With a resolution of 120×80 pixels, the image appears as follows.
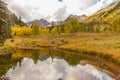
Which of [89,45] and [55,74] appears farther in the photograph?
[89,45]

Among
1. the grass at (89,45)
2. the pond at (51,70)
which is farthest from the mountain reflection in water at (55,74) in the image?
the grass at (89,45)

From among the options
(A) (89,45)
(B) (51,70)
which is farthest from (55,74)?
(A) (89,45)

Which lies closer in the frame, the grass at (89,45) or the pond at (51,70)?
the pond at (51,70)

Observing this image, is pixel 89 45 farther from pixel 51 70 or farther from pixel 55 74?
pixel 55 74

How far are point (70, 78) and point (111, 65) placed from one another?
15.0m

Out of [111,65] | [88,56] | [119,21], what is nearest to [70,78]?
[111,65]

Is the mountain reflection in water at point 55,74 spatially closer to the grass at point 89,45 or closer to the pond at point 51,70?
the pond at point 51,70

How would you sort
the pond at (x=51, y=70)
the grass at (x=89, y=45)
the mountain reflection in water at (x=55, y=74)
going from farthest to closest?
the grass at (x=89, y=45), the pond at (x=51, y=70), the mountain reflection in water at (x=55, y=74)

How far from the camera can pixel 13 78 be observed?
3859 cm

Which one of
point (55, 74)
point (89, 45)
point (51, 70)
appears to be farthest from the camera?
point (89, 45)

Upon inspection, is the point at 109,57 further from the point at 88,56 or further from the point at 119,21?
the point at 119,21

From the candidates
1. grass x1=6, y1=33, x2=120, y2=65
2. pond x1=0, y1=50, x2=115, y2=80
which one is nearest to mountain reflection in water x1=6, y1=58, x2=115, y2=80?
pond x1=0, y1=50, x2=115, y2=80

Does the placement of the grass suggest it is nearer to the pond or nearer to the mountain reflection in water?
the pond

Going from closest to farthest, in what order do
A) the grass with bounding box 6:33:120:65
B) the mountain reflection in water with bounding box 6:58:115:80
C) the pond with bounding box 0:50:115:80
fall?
1. the mountain reflection in water with bounding box 6:58:115:80
2. the pond with bounding box 0:50:115:80
3. the grass with bounding box 6:33:120:65
